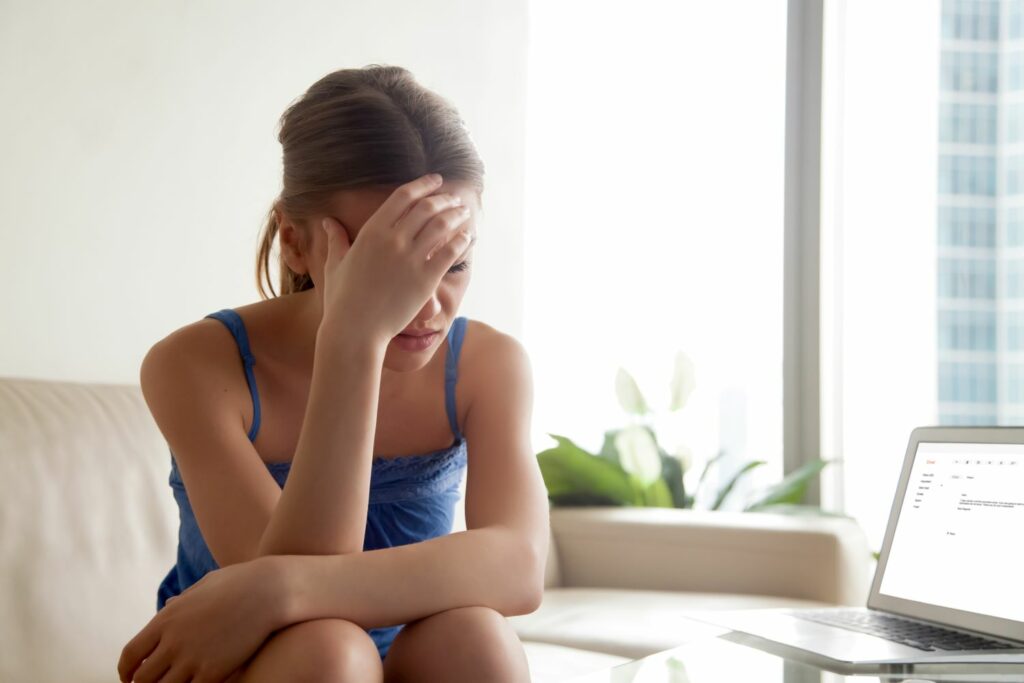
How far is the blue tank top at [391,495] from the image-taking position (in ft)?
4.21

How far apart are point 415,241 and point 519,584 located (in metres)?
0.37

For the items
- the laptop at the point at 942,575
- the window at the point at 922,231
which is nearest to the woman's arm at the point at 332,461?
the laptop at the point at 942,575

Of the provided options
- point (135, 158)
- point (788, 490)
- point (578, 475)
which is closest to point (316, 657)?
point (135, 158)

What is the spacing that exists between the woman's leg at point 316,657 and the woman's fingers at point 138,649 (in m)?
0.08

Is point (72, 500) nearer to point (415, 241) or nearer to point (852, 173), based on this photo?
point (415, 241)

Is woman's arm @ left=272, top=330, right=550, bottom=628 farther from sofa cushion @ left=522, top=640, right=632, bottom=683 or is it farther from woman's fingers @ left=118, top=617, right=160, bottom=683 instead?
sofa cushion @ left=522, top=640, right=632, bottom=683

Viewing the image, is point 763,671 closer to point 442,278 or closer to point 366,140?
point 442,278

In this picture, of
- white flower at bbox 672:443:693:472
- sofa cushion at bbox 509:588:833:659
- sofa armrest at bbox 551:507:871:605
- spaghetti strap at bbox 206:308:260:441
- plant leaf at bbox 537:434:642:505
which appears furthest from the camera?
white flower at bbox 672:443:693:472

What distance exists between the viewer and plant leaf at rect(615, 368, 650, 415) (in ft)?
9.38

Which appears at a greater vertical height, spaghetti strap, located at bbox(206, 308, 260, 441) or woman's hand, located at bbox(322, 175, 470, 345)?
woman's hand, located at bbox(322, 175, 470, 345)

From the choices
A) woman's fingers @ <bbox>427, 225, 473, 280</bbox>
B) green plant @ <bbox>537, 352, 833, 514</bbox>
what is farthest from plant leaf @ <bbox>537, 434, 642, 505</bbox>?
woman's fingers @ <bbox>427, 225, 473, 280</bbox>

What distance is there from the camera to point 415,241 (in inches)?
42.3

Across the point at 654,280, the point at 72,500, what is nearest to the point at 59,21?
the point at 72,500

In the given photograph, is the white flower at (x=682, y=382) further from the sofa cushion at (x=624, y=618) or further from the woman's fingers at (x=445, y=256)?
the woman's fingers at (x=445, y=256)
